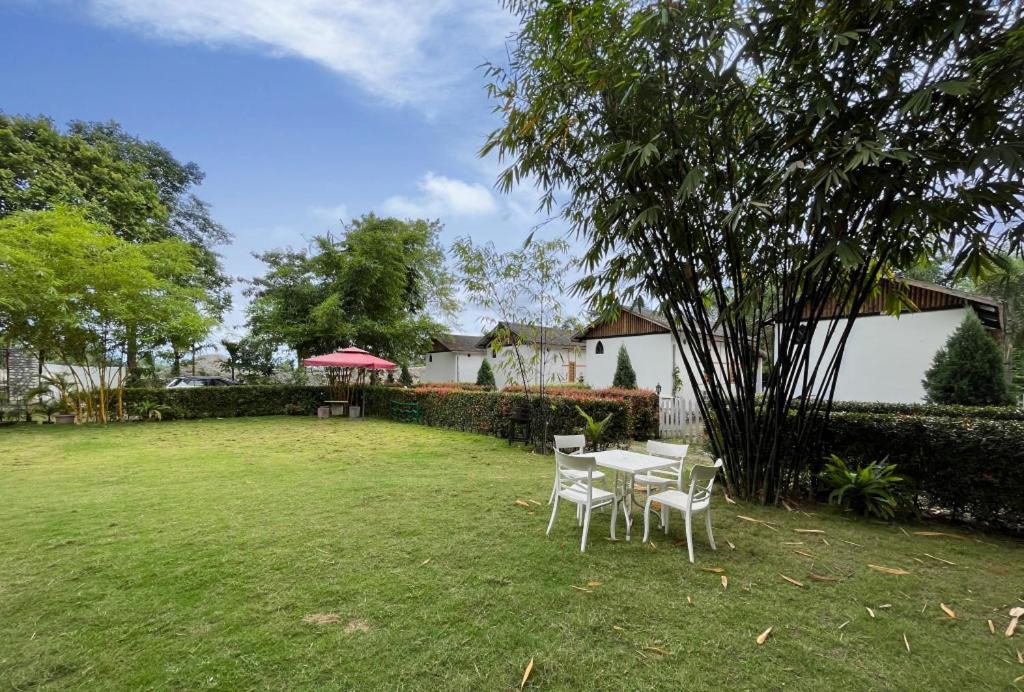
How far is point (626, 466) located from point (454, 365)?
2035 cm

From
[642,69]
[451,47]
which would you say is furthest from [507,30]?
[451,47]

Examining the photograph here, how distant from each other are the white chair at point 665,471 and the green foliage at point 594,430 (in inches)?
87.8

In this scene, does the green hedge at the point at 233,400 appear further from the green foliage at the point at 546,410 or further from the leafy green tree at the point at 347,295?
the green foliage at the point at 546,410

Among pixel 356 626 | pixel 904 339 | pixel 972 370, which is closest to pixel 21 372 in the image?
pixel 356 626

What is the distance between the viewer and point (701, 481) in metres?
3.23

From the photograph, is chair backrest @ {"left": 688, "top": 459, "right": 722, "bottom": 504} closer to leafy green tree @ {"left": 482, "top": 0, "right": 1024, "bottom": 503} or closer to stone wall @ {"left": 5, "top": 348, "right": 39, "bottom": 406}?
leafy green tree @ {"left": 482, "top": 0, "right": 1024, "bottom": 503}

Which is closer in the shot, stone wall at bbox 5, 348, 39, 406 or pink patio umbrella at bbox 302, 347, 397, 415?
pink patio umbrella at bbox 302, 347, 397, 415

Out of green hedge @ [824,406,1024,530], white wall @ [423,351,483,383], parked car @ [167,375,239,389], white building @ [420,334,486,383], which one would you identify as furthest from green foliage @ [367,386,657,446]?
white wall @ [423,351,483,383]

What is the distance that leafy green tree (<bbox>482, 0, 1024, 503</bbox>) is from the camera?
2863mm

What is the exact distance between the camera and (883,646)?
2.14m

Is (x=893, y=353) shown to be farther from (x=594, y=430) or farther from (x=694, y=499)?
(x=694, y=499)

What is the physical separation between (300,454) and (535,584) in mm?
5732

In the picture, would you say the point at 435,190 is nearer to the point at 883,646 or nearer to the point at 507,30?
the point at 507,30

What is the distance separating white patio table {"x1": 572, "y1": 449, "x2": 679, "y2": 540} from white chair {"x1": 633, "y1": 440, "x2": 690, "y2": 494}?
8 cm
